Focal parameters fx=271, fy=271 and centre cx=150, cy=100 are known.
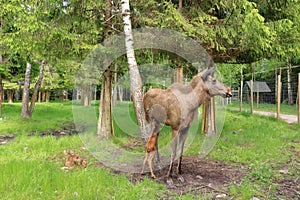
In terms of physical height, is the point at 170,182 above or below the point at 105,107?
below

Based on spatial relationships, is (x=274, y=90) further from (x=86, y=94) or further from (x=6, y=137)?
(x=6, y=137)

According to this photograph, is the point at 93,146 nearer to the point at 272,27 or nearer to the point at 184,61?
the point at 184,61

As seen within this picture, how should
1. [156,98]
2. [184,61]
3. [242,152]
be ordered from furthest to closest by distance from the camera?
[184,61] < [242,152] < [156,98]

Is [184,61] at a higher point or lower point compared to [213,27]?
lower

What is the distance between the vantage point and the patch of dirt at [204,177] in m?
4.30

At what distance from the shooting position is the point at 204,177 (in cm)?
493

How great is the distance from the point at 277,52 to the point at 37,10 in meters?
6.56

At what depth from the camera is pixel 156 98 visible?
496 centimetres

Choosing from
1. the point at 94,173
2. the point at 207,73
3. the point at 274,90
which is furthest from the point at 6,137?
the point at 274,90

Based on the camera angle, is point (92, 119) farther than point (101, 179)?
Yes

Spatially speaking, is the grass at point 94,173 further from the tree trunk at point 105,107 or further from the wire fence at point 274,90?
the wire fence at point 274,90

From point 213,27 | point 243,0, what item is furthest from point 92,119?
point 243,0

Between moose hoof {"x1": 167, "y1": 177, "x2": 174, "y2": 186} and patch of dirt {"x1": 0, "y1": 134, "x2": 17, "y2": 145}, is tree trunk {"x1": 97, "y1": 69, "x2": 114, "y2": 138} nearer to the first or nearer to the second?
patch of dirt {"x1": 0, "y1": 134, "x2": 17, "y2": 145}

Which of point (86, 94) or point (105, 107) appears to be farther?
point (86, 94)
